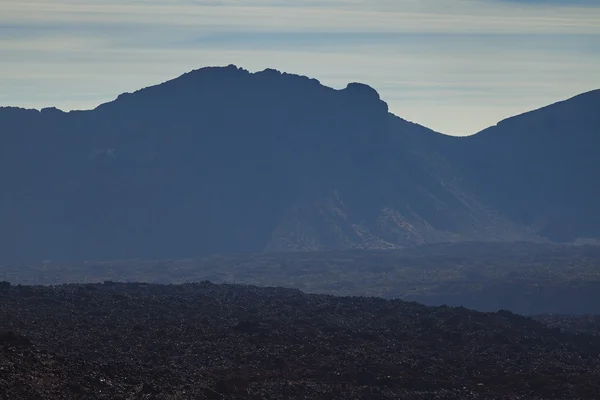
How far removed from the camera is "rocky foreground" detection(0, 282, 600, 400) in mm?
58844

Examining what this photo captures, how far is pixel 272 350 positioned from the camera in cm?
7744

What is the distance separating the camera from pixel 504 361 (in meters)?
81.4

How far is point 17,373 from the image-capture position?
170ft

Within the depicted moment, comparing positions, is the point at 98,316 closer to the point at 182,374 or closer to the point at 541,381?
the point at 182,374

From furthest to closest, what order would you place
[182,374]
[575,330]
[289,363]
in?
[575,330] → [289,363] → [182,374]

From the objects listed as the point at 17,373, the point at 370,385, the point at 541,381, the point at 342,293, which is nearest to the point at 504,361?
the point at 541,381

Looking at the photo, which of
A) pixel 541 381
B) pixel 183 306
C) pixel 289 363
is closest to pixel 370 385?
pixel 289 363

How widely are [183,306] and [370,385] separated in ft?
111

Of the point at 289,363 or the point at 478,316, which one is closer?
the point at 289,363

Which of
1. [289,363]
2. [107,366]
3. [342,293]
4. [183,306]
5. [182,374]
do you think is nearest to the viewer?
[107,366]

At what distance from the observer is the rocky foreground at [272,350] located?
5884 centimetres

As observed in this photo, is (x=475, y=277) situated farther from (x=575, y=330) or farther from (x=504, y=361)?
(x=504, y=361)

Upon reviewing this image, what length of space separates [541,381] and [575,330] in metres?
36.8

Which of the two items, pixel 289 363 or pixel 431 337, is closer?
pixel 289 363
